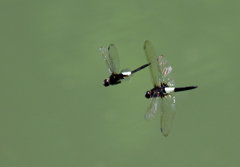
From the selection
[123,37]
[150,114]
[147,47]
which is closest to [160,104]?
[150,114]

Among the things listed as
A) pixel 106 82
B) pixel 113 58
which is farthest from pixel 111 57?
pixel 106 82

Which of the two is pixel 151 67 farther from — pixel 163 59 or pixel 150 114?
pixel 150 114

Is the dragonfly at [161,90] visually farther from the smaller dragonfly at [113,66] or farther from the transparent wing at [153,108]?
the smaller dragonfly at [113,66]

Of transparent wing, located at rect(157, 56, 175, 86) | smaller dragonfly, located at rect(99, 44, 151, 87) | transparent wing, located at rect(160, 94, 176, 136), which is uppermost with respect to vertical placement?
smaller dragonfly, located at rect(99, 44, 151, 87)

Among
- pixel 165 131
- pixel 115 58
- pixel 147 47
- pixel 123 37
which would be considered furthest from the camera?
pixel 123 37

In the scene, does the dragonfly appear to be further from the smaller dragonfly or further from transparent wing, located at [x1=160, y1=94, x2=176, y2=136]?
the smaller dragonfly

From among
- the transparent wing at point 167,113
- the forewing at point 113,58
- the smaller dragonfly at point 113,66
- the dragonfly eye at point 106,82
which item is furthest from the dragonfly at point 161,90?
the dragonfly eye at point 106,82

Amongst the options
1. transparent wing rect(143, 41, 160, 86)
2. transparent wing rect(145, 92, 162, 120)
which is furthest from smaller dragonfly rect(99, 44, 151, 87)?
transparent wing rect(145, 92, 162, 120)
